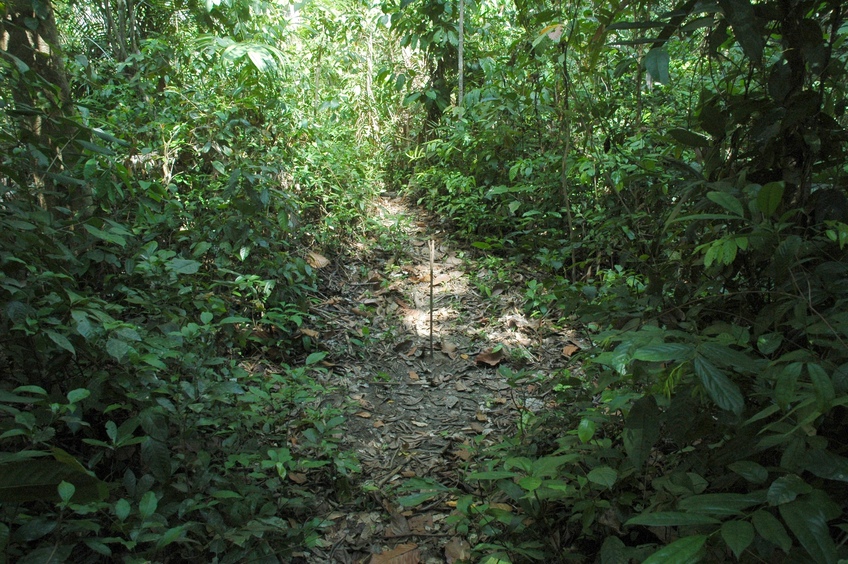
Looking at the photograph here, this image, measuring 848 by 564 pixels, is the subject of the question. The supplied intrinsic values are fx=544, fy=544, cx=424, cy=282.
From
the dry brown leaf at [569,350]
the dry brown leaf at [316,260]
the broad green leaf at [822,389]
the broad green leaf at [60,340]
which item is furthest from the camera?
the dry brown leaf at [316,260]

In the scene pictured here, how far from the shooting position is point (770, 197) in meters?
1.59

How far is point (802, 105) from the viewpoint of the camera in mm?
1878

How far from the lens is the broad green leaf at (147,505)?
1786 mm

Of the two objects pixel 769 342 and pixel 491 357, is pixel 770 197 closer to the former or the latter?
pixel 769 342

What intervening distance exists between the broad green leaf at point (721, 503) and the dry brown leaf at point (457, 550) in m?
1.16

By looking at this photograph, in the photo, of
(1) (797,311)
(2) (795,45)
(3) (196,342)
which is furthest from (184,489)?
(2) (795,45)

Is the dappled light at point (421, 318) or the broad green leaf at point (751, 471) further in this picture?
the dappled light at point (421, 318)

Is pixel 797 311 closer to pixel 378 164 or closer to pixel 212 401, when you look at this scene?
pixel 212 401

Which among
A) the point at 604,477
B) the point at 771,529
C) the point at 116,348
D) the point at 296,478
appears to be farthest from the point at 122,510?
the point at 771,529

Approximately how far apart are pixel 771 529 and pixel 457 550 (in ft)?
4.50

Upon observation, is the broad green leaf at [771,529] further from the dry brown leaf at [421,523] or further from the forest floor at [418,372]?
the dry brown leaf at [421,523]

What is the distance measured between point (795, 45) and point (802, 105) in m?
0.23

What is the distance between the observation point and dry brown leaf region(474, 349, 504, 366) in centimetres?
384

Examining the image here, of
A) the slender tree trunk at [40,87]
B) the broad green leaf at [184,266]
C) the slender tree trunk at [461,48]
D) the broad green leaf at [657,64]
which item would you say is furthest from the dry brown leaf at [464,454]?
the slender tree trunk at [461,48]
